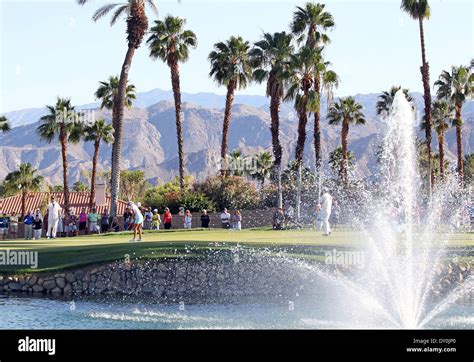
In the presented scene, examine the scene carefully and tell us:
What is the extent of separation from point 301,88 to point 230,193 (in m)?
9.42

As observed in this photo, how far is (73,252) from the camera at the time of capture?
30.1 metres

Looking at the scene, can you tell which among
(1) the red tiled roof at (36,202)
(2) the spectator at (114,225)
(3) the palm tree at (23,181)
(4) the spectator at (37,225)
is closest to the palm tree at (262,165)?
(1) the red tiled roof at (36,202)

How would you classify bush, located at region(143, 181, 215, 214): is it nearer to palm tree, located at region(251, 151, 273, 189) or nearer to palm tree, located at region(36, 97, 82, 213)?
palm tree, located at region(36, 97, 82, 213)

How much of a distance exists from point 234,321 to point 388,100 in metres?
62.2

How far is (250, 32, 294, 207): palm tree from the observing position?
2312 inches

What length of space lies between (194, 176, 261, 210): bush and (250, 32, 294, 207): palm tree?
2.50 m

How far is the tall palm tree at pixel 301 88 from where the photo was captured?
56.7 meters

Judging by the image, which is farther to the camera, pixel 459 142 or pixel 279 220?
pixel 459 142

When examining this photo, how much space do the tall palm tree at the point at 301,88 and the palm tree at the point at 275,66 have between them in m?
0.81

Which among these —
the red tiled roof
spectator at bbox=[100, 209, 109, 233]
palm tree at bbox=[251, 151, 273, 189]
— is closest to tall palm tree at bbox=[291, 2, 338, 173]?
spectator at bbox=[100, 209, 109, 233]

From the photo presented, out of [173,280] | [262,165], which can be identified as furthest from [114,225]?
[262,165]

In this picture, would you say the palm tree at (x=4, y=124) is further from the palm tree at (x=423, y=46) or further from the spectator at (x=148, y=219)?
the palm tree at (x=423, y=46)

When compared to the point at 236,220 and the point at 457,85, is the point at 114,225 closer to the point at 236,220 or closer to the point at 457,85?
the point at 236,220

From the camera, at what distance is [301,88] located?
5838 centimetres
